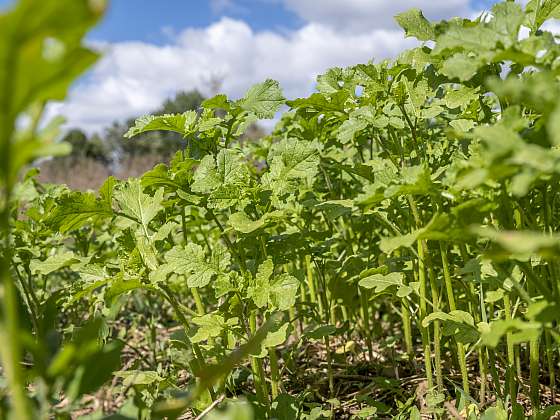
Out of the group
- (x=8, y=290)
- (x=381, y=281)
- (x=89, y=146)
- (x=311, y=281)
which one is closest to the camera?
(x=8, y=290)

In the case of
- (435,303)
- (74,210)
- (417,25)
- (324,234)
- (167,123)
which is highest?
(417,25)

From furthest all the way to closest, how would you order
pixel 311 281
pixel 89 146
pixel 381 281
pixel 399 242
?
pixel 89 146, pixel 311 281, pixel 381 281, pixel 399 242

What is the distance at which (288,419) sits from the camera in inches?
62.2

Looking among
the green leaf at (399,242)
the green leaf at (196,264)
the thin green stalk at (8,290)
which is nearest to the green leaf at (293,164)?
the green leaf at (196,264)

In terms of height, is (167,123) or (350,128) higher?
(167,123)

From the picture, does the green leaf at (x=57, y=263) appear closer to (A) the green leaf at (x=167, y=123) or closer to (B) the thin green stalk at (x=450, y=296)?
(A) the green leaf at (x=167, y=123)

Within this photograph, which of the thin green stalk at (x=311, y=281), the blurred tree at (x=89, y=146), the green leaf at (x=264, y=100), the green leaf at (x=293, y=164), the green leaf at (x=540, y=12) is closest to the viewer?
the green leaf at (x=540, y=12)

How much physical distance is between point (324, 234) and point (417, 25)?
0.81 m

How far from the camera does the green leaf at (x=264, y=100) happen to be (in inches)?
70.6

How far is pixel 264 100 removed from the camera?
71.3 inches

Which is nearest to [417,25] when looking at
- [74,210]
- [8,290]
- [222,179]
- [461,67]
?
[461,67]

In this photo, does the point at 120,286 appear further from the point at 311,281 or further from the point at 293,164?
the point at 311,281

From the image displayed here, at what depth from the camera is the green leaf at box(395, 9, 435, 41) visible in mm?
1526

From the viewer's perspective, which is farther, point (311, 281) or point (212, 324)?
point (311, 281)
